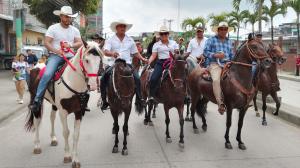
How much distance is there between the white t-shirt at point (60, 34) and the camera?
7.00 m

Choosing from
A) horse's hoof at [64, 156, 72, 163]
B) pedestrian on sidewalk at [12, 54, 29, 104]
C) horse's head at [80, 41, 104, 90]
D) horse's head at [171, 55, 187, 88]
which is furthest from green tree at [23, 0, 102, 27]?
horse's head at [80, 41, 104, 90]

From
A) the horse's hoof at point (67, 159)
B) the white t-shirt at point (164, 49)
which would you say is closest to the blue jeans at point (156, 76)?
the white t-shirt at point (164, 49)

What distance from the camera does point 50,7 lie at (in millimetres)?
30297

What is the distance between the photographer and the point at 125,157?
7086 millimetres

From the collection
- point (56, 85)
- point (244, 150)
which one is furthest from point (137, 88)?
point (244, 150)

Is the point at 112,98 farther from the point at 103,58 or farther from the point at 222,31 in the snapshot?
the point at 222,31

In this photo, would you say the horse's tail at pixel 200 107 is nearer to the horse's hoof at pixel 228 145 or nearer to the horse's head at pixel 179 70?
the horse's hoof at pixel 228 145

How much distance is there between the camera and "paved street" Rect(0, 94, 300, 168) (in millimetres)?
6746

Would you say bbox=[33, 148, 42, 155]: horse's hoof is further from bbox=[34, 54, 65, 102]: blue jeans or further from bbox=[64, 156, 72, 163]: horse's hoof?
bbox=[34, 54, 65, 102]: blue jeans

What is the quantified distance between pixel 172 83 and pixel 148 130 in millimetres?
1894

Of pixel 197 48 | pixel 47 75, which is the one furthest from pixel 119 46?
pixel 197 48

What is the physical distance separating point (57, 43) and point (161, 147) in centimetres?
290

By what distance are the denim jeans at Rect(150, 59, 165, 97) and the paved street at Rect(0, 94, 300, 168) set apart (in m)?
1.08

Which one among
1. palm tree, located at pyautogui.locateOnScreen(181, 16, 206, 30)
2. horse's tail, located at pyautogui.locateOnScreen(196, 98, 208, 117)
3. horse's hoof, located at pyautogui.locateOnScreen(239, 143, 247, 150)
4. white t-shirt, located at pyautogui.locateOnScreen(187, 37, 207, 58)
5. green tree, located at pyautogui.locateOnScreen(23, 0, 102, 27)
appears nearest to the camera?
horse's hoof, located at pyautogui.locateOnScreen(239, 143, 247, 150)
